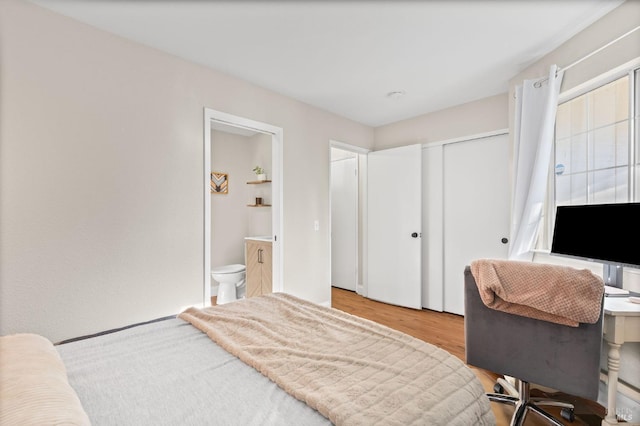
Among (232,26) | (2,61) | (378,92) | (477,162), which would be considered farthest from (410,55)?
(2,61)

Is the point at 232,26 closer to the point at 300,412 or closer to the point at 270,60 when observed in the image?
the point at 270,60

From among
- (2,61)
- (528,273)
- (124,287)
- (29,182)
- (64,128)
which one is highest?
(2,61)

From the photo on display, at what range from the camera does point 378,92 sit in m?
3.10

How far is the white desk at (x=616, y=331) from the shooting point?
142cm

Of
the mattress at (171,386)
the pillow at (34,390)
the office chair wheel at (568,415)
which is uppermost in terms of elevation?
the pillow at (34,390)

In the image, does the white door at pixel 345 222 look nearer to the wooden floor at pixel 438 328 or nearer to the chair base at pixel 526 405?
the wooden floor at pixel 438 328

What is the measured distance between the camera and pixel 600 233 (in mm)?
1727

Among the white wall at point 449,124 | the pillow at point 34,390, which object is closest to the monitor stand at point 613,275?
the white wall at point 449,124

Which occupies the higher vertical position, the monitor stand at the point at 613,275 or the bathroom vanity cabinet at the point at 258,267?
the monitor stand at the point at 613,275

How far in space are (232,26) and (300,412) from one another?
2.22 metres

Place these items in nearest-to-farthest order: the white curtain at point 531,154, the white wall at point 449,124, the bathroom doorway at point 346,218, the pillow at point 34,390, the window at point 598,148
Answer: the pillow at point 34,390 < the window at point 598,148 < the white curtain at point 531,154 < the white wall at point 449,124 < the bathroom doorway at point 346,218

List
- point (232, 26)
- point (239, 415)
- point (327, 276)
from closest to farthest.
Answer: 1. point (239, 415)
2. point (232, 26)
3. point (327, 276)

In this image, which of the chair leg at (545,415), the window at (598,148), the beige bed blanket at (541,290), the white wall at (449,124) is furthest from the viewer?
the white wall at (449,124)

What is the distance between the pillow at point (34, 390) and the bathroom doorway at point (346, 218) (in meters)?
3.81
